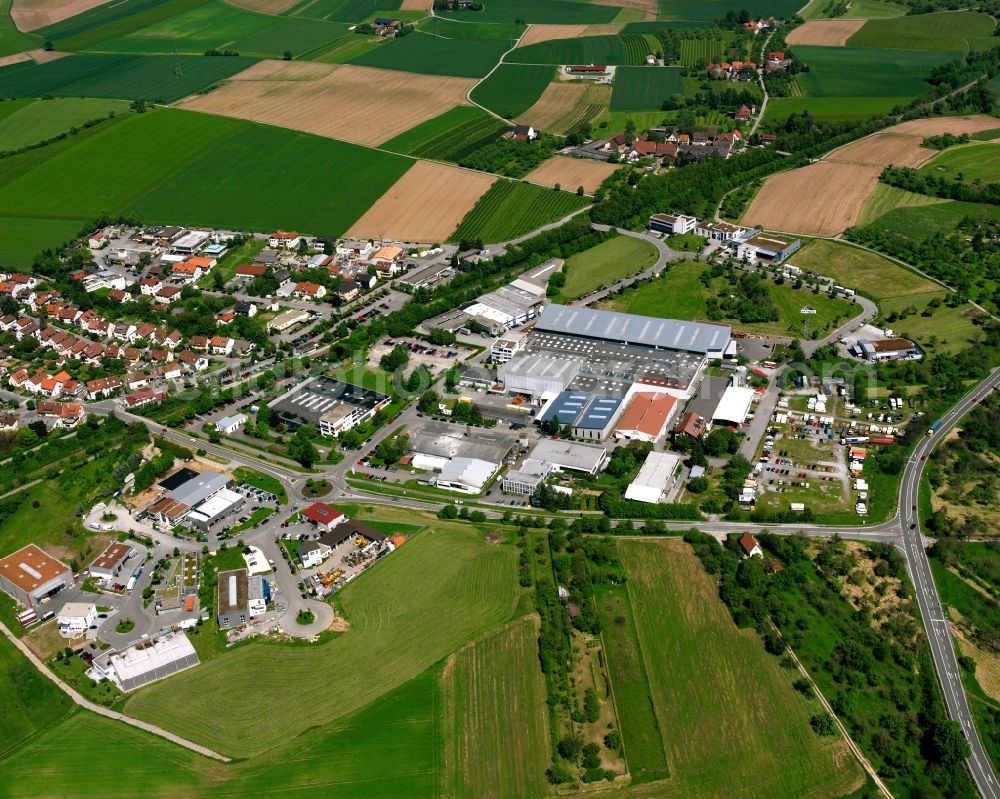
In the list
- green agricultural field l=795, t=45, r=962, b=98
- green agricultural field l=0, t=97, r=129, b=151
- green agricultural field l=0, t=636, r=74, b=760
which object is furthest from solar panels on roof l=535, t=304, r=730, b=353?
green agricultural field l=0, t=97, r=129, b=151

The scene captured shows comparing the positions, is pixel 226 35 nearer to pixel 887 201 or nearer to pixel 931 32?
pixel 887 201

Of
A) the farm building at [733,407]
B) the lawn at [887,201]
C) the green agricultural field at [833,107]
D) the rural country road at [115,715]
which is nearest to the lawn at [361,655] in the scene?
the rural country road at [115,715]

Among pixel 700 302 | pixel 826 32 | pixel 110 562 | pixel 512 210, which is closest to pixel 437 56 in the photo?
pixel 512 210

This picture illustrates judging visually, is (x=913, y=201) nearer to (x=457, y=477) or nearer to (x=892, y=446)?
(x=892, y=446)

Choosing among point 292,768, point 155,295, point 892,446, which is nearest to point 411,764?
point 292,768

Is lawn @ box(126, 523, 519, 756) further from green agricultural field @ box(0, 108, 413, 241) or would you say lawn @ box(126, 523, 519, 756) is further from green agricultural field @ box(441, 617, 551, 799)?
green agricultural field @ box(0, 108, 413, 241)
